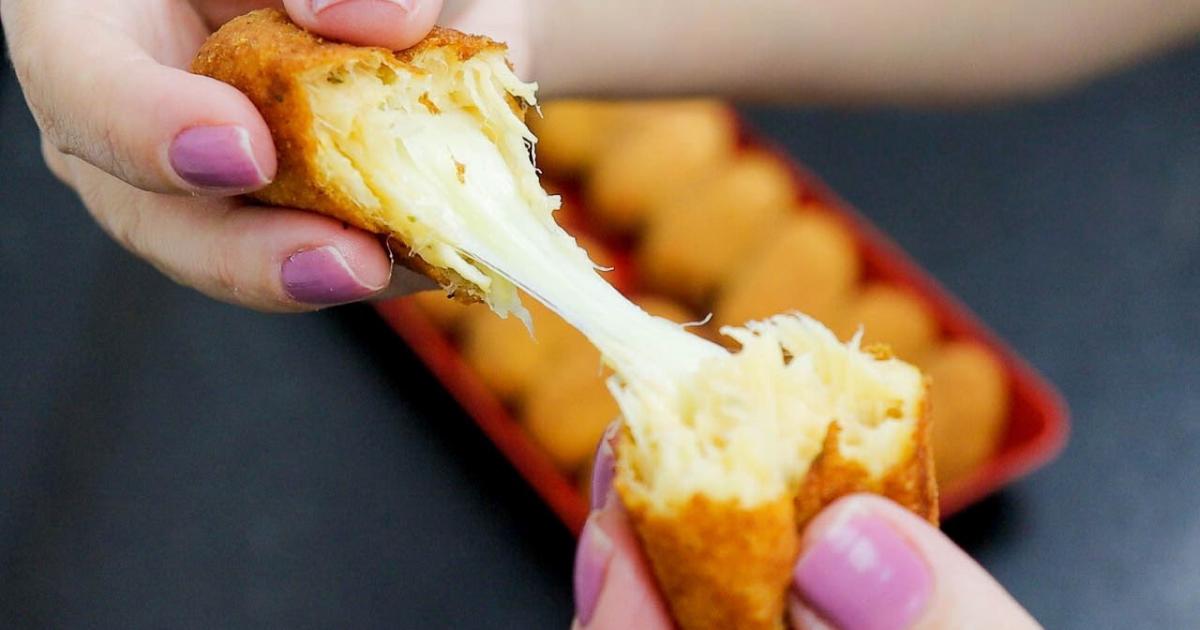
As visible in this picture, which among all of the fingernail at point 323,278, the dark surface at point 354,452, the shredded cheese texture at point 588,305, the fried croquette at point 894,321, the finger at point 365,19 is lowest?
the dark surface at point 354,452

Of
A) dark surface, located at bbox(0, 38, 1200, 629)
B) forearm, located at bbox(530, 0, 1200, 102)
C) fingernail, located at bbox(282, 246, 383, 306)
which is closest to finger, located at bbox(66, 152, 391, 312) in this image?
fingernail, located at bbox(282, 246, 383, 306)

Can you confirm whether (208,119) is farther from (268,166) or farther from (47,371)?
(47,371)

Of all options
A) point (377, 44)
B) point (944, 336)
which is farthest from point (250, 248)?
point (944, 336)

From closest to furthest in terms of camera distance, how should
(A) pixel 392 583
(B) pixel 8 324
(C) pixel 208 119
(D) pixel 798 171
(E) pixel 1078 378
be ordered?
(C) pixel 208 119
(A) pixel 392 583
(B) pixel 8 324
(E) pixel 1078 378
(D) pixel 798 171

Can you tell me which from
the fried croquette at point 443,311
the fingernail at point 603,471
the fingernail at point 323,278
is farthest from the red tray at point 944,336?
the fingernail at point 323,278

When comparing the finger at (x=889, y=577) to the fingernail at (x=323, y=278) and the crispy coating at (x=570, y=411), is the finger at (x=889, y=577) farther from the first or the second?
the crispy coating at (x=570, y=411)

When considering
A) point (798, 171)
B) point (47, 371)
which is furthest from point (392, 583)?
point (798, 171)
